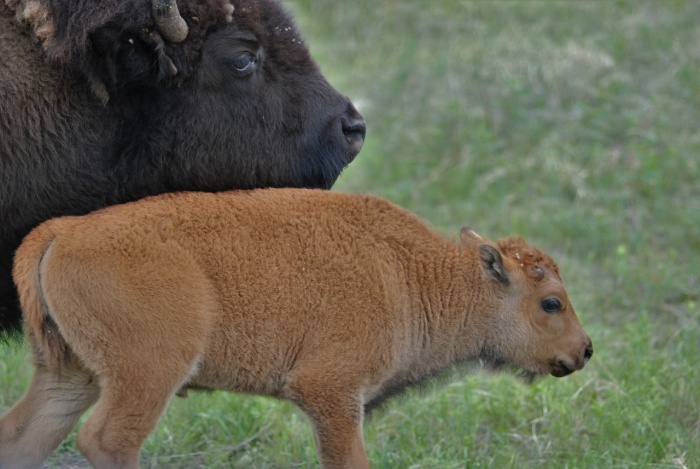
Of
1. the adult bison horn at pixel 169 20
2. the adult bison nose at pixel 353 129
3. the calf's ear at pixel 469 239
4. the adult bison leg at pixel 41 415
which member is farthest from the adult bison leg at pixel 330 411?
the adult bison horn at pixel 169 20

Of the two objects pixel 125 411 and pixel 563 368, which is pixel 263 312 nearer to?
pixel 125 411

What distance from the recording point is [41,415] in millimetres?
4457

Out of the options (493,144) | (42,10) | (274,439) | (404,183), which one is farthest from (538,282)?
(493,144)

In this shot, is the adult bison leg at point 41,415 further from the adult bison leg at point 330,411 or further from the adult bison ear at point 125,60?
the adult bison ear at point 125,60

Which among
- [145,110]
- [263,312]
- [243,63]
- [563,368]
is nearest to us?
[263,312]

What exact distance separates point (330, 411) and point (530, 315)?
1.04 metres

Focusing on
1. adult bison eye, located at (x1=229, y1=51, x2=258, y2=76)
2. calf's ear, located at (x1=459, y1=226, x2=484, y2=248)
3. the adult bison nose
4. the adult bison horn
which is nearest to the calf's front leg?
calf's ear, located at (x1=459, y1=226, x2=484, y2=248)

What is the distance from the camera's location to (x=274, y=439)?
5.57 metres

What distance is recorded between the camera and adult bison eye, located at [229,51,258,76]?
4758 millimetres

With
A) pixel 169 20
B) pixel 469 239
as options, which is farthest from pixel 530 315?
pixel 169 20

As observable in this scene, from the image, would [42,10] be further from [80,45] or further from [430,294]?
[430,294]

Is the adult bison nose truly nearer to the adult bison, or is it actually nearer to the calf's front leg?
the adult bison

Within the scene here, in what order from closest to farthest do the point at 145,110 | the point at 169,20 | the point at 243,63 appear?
the point at 169,20, the point at 145,110, the point at 243,63

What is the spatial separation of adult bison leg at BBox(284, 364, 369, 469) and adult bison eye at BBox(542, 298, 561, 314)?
3.24 feet
